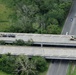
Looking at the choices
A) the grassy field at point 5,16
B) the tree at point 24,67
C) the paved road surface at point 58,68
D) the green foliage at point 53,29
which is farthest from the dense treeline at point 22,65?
the grassy field at point 5,16

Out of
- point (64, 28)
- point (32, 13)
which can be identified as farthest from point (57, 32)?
point (32, 13)

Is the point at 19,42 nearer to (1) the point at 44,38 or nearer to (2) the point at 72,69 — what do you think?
(1) the point at 44,38

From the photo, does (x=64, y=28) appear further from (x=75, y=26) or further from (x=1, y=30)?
(x=1, y=30)

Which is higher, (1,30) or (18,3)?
(18,3)

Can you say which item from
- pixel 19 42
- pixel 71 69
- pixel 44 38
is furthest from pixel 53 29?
pixel 71 69

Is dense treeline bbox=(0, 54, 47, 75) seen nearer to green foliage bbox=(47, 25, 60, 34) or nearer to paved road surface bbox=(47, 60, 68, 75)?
paved road surface bbox=(47, 60, 68, 75)

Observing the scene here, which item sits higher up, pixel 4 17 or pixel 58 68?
pixel 4 17

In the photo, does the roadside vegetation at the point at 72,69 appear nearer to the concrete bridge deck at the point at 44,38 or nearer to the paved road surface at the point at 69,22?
the concrete bridge deck at the point at 44,38
